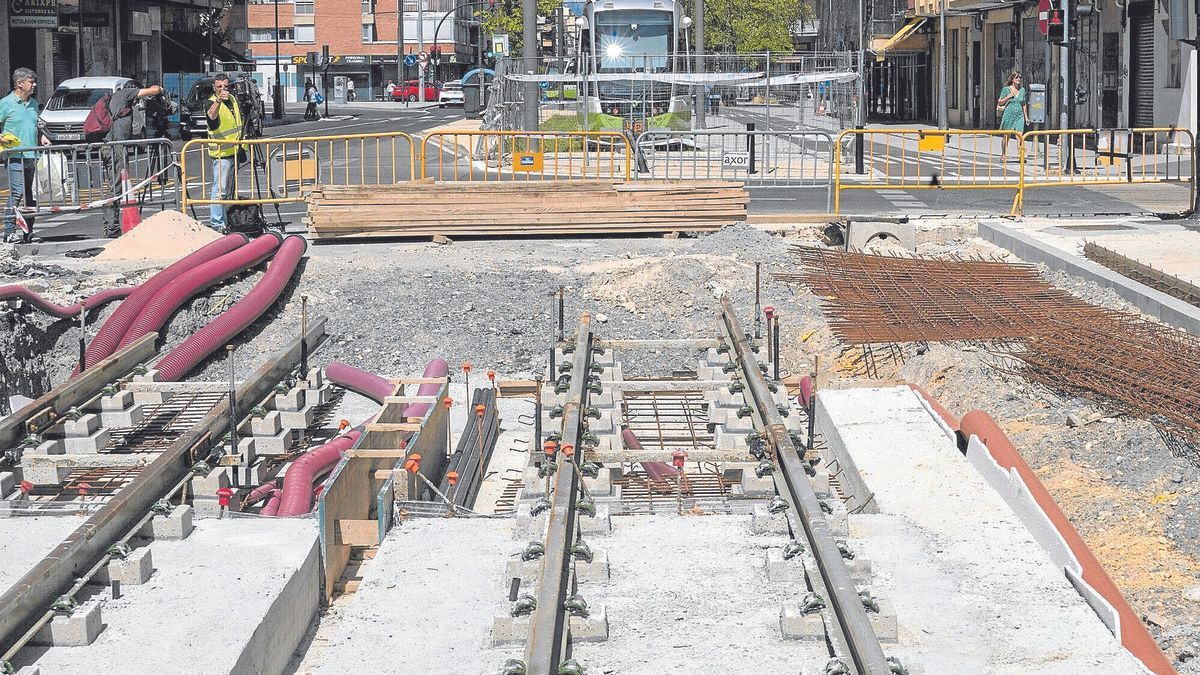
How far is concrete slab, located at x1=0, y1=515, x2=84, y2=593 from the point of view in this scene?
6633 millimetres

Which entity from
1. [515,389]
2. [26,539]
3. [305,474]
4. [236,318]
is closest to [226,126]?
[236,318]

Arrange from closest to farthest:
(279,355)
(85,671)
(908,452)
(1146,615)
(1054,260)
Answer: (85,671) < (1146,615) < (908,452) < (279,355) < (1054,260)

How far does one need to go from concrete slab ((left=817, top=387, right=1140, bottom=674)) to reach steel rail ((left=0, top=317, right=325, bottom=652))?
334 centimetres

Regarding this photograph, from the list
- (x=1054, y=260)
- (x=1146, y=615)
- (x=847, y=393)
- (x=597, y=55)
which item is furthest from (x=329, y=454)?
(x=597, y=55)

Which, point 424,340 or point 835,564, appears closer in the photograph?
point 835,564

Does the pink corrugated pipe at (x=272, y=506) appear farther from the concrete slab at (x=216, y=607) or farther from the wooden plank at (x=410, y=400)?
the wooden plank at (x=410, y=400)

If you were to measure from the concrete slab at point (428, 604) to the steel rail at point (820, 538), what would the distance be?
1.26 metres

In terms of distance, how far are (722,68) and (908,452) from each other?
29.0 m

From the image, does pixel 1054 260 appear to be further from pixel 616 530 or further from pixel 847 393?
pixel 616 530

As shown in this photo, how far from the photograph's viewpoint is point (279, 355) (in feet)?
35.6

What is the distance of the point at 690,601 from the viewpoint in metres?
6.07

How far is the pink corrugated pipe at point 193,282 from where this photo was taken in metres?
12.6

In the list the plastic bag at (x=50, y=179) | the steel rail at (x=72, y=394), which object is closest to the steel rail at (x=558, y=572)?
the steel rail at (x=72, y=394)

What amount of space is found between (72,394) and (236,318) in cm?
330
